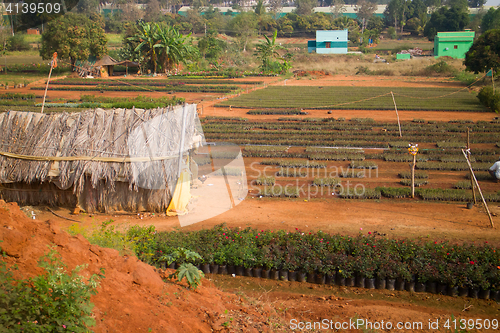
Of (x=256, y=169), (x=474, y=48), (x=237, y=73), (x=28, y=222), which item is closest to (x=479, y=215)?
(x=256, y=169)

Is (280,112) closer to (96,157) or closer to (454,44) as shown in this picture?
(96,157)

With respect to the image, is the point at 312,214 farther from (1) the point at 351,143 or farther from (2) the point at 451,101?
(2) the point at 451,101

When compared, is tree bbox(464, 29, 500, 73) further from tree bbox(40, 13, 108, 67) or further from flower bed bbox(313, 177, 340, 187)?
tree bbox(40, 13, 108, 67)

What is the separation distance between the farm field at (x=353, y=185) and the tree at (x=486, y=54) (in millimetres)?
10821

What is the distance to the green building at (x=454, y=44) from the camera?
57.1 metres

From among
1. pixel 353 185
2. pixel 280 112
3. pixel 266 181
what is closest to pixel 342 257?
pixel 266 181

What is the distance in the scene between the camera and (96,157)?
34.1 feet

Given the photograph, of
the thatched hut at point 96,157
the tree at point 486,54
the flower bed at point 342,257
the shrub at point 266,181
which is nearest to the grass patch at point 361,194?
the shrub at point 266,181

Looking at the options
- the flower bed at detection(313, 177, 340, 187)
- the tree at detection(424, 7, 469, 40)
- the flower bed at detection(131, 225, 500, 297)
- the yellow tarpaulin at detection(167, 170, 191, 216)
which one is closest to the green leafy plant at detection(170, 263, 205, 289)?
the flower bed at detection(131, 225, 500, 297)

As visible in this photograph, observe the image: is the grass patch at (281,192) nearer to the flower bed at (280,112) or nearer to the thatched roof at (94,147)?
the thatched roof at (94,147)

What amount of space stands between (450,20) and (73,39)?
59.2m

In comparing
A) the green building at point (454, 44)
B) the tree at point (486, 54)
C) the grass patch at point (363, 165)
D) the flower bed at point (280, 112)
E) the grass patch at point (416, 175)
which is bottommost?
the grass patch at point (416, 175)

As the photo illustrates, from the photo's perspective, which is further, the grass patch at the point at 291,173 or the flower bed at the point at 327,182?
the grass patch at the point at 291,173

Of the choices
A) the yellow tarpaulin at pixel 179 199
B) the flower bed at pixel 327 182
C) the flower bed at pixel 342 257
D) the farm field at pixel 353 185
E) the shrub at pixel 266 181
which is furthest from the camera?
the shrub at pixel 266 181
